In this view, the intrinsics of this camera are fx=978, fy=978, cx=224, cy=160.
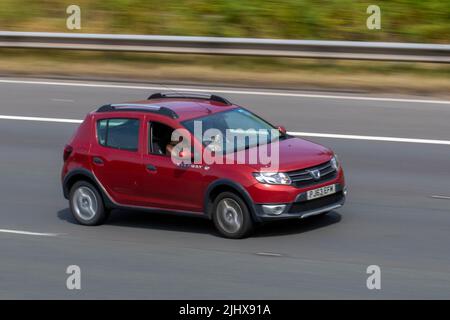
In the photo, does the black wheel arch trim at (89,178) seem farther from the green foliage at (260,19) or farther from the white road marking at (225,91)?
the green foliage at (260,19)

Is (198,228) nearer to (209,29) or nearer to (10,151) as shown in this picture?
(10,151)

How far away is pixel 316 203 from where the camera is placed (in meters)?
11.5

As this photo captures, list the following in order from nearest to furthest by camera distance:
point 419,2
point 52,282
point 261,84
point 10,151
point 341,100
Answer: point 52,282 < point 10,151 < point 341,100 < point 261,84 < point 419,2

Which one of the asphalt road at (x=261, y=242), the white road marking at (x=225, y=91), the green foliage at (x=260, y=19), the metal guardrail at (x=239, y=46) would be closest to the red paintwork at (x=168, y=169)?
the asphalt road at (x=261, y=242)

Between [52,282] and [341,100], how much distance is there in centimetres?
955

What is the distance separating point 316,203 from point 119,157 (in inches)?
99.6

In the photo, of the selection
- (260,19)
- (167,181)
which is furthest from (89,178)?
(260,19)

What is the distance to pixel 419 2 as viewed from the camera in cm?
2286

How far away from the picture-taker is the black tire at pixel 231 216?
37.0 ft

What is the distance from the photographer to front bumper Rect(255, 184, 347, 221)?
11.2 meters

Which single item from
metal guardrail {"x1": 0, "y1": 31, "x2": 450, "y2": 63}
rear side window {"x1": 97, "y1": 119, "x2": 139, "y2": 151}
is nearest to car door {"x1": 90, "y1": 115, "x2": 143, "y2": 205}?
rear side window {"x1": 97, "y1": 119, "x2": 139, "y2": 151}

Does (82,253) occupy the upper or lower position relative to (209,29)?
lower

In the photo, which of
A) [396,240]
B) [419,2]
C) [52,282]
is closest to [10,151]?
[52,282]
